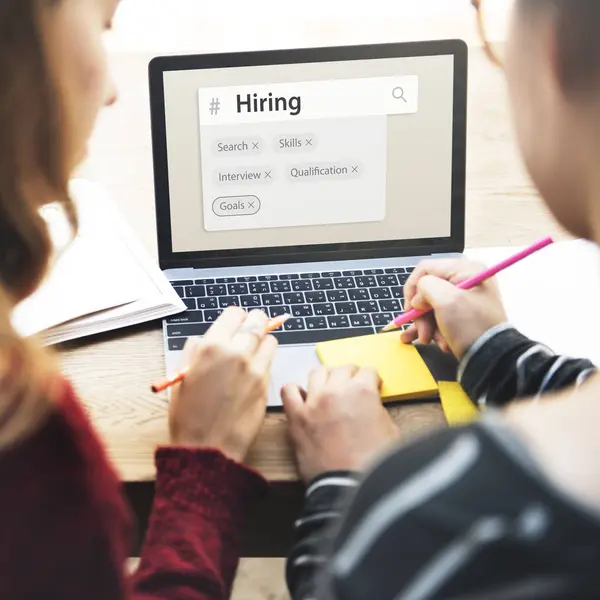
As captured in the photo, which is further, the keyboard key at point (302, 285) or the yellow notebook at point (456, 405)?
the keyboard key at point (302, 285)

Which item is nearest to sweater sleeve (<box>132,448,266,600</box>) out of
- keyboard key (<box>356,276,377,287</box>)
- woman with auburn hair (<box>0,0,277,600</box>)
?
woman with auburn hair (<box>0,0,277,600</box>)

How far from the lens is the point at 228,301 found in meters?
0.91

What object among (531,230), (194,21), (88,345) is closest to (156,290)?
(88,345)

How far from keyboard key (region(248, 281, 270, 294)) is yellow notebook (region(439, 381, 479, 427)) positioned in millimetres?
240

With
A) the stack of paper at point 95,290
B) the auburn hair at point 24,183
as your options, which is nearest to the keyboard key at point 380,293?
the stack of paper at point 95,290

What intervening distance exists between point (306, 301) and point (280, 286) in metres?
0.04

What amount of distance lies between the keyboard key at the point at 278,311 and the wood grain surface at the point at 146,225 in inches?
4.8

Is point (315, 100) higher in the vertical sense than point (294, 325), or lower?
higher

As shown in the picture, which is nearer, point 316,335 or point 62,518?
point 62,518

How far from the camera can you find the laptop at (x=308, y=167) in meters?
0.94

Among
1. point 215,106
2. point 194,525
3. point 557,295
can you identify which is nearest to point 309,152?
point 215,106

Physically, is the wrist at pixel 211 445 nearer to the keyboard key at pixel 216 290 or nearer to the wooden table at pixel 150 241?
the wooden table at pixel 150 241

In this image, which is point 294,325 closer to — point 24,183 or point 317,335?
point 317,335

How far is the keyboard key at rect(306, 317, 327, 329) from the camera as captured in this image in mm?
859
